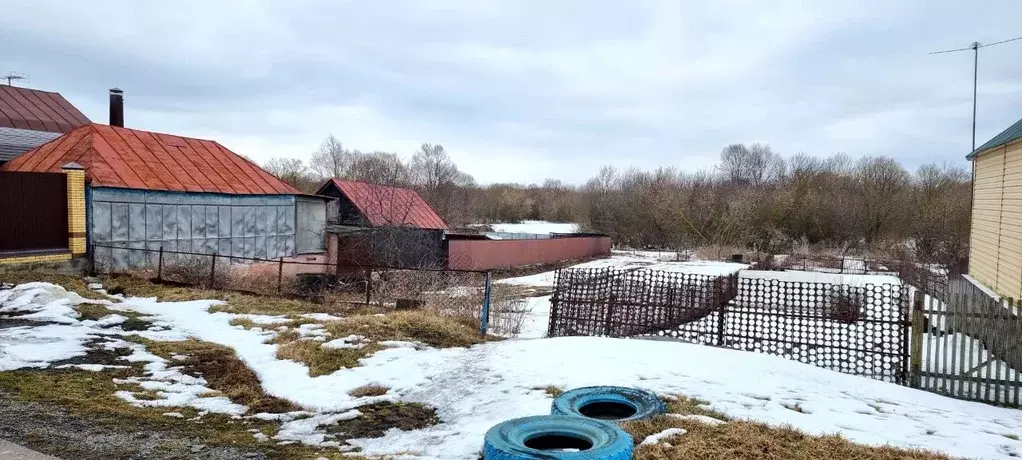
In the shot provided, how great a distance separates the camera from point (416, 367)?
24.2ft

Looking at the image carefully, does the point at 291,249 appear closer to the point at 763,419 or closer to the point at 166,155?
the point at 166,155

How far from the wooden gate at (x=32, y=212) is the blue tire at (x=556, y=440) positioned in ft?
46.7

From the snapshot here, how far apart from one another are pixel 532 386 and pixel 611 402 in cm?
102

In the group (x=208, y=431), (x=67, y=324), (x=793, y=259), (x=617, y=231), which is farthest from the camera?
(x=617, y=231)

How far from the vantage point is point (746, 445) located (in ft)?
14.9

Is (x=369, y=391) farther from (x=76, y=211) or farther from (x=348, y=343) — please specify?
(x=76, y=211)

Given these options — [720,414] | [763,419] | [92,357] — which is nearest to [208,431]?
[92,357]

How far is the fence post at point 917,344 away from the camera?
8438mm

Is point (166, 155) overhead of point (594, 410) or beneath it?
overhead

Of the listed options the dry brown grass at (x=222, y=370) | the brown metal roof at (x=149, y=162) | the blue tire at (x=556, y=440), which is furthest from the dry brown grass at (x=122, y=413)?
the brown metal roof at (x=149, y=162)

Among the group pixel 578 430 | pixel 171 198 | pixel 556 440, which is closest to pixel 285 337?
pixel 556 440

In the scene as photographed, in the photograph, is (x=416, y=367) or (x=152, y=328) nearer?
(x=416, y=367)

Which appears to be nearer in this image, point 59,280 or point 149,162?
point 59,280

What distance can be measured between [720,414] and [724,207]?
1578 inches
